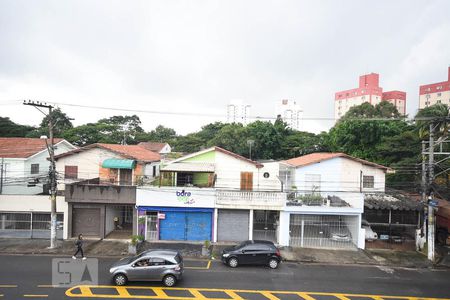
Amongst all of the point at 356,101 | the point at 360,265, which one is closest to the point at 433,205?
the point at 360,265

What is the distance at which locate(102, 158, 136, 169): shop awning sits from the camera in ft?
85.1

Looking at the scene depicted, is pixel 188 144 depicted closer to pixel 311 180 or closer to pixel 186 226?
pixel 311 180

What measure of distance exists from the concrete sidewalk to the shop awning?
6.71 m

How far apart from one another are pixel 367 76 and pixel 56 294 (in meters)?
104

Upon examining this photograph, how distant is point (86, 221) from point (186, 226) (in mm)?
7760

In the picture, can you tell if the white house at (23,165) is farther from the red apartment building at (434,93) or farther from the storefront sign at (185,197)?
the red apartment building at (434,93)

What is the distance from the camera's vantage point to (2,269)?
635 inches

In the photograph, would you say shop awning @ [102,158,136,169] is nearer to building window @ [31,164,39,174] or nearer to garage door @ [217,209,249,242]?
garage door @ [217,209,249,242]

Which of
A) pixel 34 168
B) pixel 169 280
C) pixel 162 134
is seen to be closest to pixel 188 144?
pixel 162 134

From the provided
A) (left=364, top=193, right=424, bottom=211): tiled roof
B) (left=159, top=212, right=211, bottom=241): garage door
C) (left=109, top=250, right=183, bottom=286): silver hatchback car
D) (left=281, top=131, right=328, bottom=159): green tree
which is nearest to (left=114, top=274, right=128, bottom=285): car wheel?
(left=109, top=250, right=183, bottom=286): silver hatchback car

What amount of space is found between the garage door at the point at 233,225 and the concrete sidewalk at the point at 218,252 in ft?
3.54

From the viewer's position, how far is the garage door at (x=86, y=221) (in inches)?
894

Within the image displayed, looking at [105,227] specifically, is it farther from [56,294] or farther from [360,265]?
[360,265]

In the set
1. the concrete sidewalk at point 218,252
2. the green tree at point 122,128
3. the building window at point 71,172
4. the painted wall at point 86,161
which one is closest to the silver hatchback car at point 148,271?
the concrete sidewalk at point 218,252
